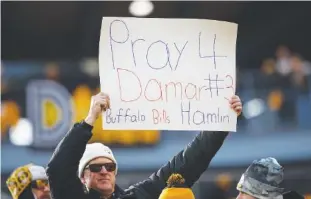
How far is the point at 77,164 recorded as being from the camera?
3.46 m

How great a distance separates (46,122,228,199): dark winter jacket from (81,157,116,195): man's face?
1.4 inches

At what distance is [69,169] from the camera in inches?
135

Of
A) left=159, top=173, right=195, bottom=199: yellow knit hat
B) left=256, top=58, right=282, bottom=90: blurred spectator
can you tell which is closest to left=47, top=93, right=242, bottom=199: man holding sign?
left=159, top=173, right=195, bottom=199: yellow knit hat

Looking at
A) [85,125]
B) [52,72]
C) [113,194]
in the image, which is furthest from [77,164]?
[52,72]

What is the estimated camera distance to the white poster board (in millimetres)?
3660

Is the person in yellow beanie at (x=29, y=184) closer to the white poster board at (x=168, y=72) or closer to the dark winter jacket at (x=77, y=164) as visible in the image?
the dark winter jacket at (x=77, y=164)

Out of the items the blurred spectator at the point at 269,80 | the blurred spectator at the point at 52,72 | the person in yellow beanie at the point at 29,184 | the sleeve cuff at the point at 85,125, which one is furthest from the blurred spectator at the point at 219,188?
the sleeve cuff at the point at 85,125

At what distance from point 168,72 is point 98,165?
19.2 inches

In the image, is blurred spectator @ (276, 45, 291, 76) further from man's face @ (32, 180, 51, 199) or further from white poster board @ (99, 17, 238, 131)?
white poster board @ (99, 17, 238, 131)

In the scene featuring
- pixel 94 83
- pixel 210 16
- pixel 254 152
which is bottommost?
pixel 254 152

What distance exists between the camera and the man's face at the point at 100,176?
3.59 m

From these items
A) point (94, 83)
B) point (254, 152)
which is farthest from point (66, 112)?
point (254, 152)

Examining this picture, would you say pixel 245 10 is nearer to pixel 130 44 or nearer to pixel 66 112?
pixel 66 112

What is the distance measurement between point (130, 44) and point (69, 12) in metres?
13.6
